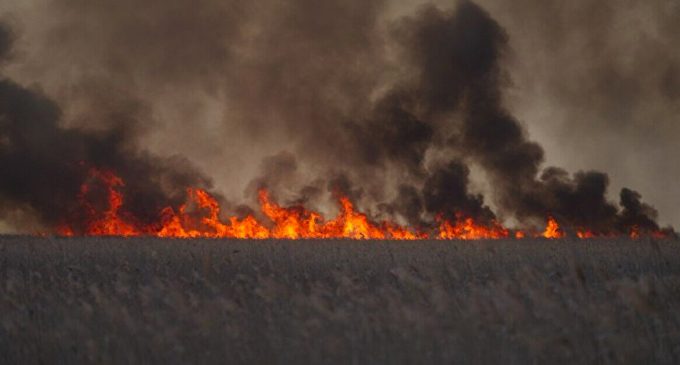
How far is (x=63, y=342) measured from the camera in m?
10.6

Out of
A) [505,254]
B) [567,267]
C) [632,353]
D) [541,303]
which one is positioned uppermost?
[505,254]

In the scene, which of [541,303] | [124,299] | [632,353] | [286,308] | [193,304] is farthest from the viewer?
[124,299]

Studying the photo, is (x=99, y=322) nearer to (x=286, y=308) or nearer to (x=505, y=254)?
(x=286, y=308)

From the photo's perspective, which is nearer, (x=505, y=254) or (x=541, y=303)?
(x=541, y=303)

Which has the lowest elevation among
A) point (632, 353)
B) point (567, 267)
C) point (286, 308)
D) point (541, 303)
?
point (632, 353)

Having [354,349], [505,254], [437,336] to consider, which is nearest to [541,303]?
[437,336]

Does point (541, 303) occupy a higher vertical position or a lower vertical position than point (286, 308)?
lower

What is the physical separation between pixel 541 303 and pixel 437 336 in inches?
57.6

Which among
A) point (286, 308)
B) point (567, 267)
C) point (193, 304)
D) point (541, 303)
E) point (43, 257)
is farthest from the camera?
point (43, 257)

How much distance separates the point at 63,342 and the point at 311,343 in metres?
3.25

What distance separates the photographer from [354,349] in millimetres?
9719

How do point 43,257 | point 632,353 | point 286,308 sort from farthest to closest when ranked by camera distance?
point 43,257 → point 286,308 → point 632,353

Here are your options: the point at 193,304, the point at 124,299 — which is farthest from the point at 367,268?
the point at 193,304

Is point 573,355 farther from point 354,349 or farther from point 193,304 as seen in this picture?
point 193,304
